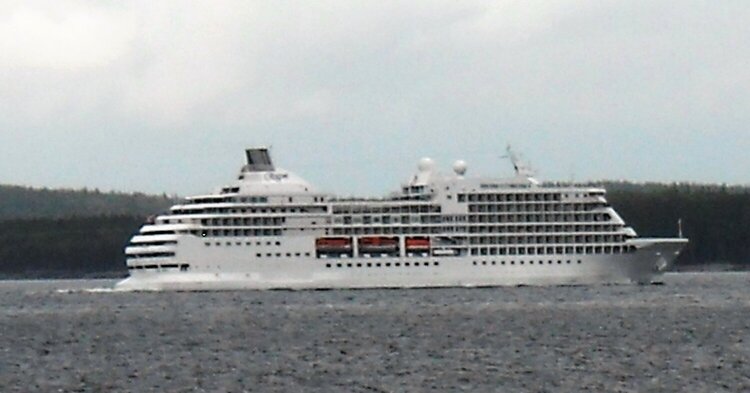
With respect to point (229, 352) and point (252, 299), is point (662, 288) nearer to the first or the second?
point (252, 299)

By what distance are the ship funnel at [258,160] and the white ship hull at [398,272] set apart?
842 cm

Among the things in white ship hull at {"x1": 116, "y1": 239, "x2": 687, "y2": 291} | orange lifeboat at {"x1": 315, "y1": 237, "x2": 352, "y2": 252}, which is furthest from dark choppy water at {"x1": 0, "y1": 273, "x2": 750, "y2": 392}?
orange lifeboat at {"x1": 315, "y1": 237, "x2": 352, "y2": 252}

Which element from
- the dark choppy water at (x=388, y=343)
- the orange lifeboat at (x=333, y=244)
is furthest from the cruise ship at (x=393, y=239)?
the dark choppy water at (x=388, y=343)

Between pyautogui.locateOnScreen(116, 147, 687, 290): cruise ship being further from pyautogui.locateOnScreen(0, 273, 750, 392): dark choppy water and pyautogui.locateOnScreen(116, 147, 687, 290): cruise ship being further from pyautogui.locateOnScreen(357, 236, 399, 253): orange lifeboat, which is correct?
pyautogui.locateOnScreen(0, 273, 750, 392): dark choppy water

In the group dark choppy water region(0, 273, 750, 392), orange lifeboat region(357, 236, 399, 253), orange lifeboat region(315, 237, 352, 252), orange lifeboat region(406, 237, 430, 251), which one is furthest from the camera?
orange lifeboat region(406, 237, 430, 251)

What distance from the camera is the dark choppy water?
6806 cm

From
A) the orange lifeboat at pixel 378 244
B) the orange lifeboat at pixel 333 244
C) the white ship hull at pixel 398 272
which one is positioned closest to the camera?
the white ship hull at pixel 398 272

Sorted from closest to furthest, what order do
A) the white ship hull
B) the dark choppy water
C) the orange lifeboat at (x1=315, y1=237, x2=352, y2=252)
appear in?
the dark choppy water → the white ship hull → the orange lifeboat at (x1=315, y1=237, x2=352, y2=252)

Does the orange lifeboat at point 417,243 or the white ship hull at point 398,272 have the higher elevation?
the orange lifeboat at point 417,243

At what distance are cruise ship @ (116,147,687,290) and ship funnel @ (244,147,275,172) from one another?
0.09m

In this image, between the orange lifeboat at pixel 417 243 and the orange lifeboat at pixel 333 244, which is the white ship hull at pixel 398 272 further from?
the orange lifeboat at pixel 417 243

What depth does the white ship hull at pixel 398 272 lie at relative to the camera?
132250 mm

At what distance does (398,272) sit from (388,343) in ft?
163

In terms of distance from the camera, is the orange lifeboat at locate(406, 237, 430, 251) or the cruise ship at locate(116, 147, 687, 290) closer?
the cruise ship at locate(116, 147, 687, 290)
